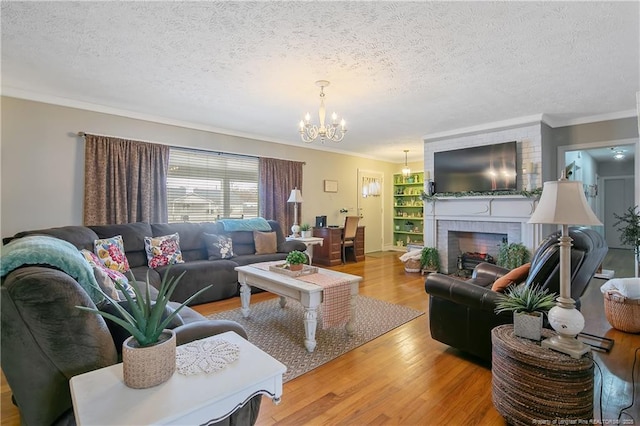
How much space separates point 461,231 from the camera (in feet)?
18.3

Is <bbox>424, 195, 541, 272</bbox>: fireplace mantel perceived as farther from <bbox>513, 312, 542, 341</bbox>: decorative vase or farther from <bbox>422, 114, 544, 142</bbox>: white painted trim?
<bbox>513, 312, 542, 341</bbox>: decorative vase

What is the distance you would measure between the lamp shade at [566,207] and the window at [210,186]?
4.67 metres

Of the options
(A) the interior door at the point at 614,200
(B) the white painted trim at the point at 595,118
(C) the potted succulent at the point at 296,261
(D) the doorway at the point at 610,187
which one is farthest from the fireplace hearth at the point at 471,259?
(A) the interior door at the point at 614,200

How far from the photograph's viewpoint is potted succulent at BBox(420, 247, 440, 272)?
5.60 metres

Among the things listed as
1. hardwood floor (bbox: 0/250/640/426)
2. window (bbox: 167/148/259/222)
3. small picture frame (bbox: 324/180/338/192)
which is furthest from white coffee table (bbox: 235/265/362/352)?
small picture frame (bbox: 324/180/338/192)

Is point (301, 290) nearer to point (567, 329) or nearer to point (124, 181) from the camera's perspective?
point (567, 329)

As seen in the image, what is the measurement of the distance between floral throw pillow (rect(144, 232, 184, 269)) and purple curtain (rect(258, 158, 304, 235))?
199 centimetres

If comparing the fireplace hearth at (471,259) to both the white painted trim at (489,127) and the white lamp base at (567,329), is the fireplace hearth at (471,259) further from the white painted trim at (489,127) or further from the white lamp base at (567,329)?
the white lamp base at (567,329)

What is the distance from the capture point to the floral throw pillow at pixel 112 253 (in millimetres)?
3373

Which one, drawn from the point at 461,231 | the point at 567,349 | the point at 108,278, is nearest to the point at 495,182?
the point at 461,231

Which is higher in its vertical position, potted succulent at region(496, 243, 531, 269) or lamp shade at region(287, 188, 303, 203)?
lamp shade at region(287, 188, 303, 203)

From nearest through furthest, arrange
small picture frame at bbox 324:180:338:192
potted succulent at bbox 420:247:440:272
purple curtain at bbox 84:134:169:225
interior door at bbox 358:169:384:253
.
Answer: purple curtain at bbox 84:134:169:225, potted succulent at bbox 420:247:440:272, small picture frame at bbox 324:180:338:192, interior door at bbox 358:169:384:253

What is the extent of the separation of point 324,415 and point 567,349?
4.44ft

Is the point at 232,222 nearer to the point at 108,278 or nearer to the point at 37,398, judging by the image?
the point at 108,278
